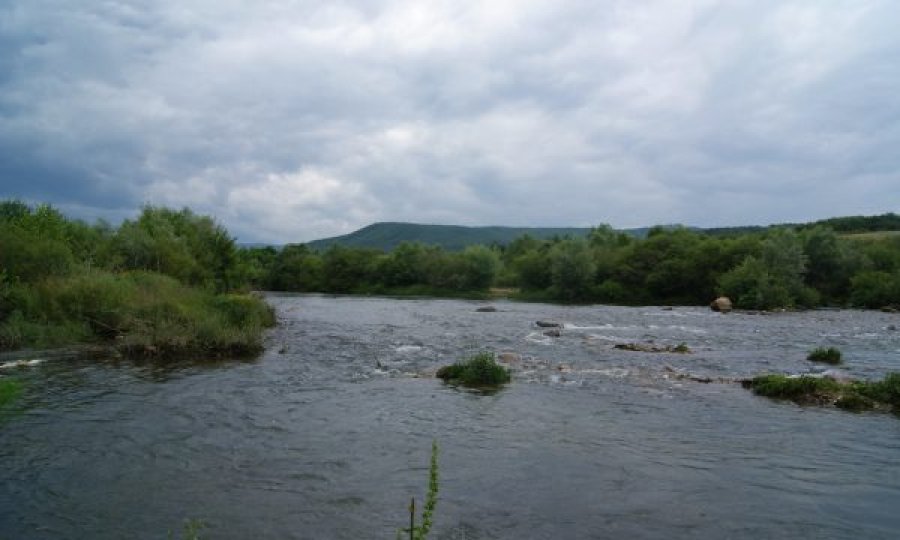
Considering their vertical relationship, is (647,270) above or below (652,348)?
above

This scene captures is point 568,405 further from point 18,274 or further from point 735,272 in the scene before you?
point 735,272

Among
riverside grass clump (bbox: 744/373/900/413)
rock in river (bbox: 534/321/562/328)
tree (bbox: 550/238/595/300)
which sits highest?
tree (bbox: 550/238/595/300)

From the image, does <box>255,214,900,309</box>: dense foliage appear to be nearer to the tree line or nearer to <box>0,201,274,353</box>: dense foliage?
the tree line

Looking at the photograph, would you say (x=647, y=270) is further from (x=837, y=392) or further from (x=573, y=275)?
(x=837, y=392)

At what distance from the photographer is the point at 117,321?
2830cm

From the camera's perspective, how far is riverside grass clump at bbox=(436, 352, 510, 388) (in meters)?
21.0

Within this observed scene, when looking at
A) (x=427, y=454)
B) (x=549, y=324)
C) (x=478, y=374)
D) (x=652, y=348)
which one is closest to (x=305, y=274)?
(x=549, y=324)

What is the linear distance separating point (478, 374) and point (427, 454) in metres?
8.05

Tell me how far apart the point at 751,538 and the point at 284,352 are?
71.5 ft

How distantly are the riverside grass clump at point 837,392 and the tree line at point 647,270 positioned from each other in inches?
1833

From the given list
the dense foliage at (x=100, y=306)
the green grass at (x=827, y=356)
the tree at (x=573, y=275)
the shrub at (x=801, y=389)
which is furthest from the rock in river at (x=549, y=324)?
the tree at (x=573, y=275)

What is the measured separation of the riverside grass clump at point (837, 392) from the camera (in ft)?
57.7

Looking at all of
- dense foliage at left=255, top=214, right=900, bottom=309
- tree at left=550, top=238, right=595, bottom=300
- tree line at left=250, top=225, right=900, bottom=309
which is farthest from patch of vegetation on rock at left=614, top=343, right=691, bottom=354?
tree at left=550, top=238, right=595, bottom=300

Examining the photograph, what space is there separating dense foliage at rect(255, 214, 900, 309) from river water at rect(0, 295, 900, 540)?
1901 inches
